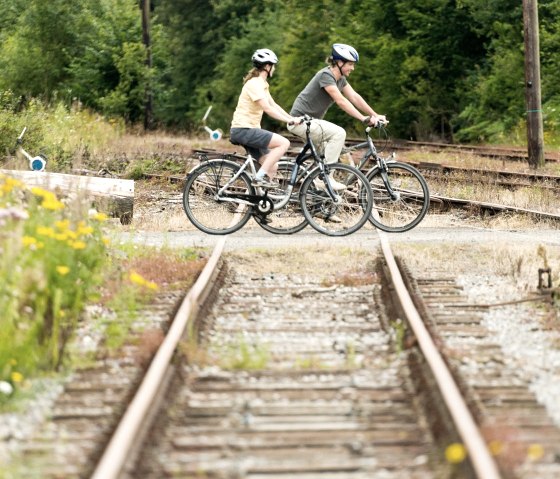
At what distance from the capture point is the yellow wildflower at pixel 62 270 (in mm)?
6584

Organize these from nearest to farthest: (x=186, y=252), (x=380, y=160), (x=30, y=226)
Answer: (x=30, y=226)
(x=186, y=252)
(x=380, y=160)

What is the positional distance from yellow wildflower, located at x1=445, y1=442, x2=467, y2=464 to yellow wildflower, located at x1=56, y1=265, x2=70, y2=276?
2.65m

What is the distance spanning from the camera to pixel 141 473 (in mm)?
4676

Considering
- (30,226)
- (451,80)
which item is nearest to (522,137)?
(451,80)

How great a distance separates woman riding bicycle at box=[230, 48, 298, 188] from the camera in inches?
443

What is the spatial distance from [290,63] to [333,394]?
46929 millimetres

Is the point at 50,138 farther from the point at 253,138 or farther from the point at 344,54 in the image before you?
the point at 344,54

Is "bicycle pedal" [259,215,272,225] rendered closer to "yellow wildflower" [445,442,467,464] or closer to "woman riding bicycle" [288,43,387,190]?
"woman riding bicycle" [288,43,387,190]

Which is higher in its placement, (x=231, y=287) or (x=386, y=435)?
(x=386, y=435)

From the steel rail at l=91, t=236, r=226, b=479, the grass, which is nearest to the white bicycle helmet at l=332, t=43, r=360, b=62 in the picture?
the grass

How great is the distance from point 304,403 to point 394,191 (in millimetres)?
6617

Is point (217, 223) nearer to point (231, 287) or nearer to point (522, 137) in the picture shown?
point (231, 287)

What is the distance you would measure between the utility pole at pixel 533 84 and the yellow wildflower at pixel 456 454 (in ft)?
56.6

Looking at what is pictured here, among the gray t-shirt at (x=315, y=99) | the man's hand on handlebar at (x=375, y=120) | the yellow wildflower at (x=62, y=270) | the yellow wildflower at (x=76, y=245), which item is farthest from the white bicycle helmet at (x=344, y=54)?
the yellow wildflower at (x=62, y=270)
